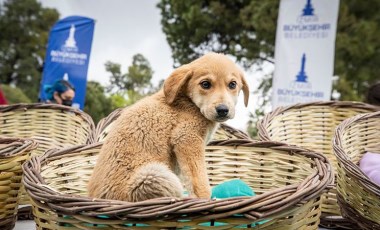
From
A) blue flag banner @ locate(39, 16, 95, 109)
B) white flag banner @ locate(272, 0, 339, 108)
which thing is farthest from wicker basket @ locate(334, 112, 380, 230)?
blue flag banner @ locate(39, 16, 95, 109)

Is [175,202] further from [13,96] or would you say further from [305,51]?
[13,96]

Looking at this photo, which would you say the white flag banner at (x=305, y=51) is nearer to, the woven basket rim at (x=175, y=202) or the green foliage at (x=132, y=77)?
the green foliage at (x=132, y=77)

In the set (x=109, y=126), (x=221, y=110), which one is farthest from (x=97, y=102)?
(x=221, y=110)

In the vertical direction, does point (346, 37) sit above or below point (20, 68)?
above

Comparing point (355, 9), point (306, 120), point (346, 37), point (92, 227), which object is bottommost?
point (92, 227)

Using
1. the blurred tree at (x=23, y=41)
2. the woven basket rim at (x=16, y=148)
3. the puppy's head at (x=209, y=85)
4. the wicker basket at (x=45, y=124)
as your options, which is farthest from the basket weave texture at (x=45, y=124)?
the blurred tree at (x=23, y=41)

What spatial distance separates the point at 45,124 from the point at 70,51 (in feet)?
11.8

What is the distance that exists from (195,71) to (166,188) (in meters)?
0.23

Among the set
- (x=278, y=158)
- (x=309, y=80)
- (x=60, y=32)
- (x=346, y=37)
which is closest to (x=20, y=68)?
(x=60, y=32)

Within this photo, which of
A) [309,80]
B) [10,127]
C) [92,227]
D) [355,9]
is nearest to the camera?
[92,227]

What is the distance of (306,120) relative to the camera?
1641mm

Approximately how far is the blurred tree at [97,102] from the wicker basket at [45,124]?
162 inches

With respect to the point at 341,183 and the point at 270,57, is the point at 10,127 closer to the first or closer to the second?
the point at 341,183

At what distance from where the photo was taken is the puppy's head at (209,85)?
863 millimetres
